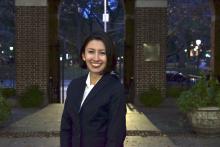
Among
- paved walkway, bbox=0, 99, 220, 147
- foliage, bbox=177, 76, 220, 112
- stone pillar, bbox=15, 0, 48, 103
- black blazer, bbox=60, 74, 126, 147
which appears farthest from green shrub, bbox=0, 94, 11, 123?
black blazer, bbox=60, 74, 126, 147

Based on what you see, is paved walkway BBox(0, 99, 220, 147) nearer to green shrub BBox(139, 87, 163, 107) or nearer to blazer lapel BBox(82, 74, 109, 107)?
green shrub BBox(139, 87, 163, 107)

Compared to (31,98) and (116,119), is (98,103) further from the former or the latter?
(31,98)

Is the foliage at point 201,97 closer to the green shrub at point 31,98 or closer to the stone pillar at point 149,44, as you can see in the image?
the stone pillar at point 149,44

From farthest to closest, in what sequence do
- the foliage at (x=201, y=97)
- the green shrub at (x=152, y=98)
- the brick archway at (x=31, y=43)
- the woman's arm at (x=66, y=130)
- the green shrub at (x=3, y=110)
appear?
1. the brick archway at (x=31, y=43)
2. the green shrub at (x=152, y=98)
3. the green shrub at (x=3, y=110)
4. the foliage at (x=201, y=97)
5. the woman's arm at (x=66, y=130)

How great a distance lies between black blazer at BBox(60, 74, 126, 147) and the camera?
3.56m

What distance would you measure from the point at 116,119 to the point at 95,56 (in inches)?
18.2

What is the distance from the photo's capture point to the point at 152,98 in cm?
1756

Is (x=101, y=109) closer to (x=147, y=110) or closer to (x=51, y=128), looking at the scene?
(x=51, y=128)

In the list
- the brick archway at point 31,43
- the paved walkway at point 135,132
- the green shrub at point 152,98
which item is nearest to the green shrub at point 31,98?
the brick archway at point 31,43

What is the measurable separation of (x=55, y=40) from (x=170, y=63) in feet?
181

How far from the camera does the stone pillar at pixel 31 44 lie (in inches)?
711

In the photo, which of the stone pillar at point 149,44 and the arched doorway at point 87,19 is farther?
the arched doorway at point 87,19

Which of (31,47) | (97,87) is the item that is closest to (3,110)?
(31,47)

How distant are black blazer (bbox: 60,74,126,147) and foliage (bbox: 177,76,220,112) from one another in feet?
24.4
